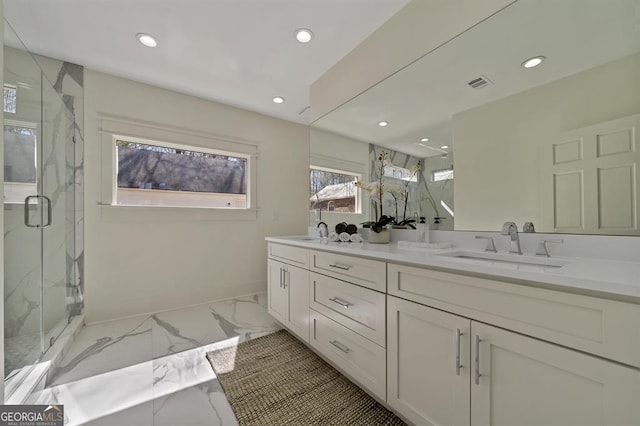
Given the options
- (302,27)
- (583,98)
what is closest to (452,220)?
(583,98)

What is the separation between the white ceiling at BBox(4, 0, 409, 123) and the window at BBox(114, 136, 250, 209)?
700mm

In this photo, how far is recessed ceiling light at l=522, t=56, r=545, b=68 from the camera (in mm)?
1211

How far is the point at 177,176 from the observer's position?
2.83 metres

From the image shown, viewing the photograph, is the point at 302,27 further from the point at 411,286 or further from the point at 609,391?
the point at 609,391

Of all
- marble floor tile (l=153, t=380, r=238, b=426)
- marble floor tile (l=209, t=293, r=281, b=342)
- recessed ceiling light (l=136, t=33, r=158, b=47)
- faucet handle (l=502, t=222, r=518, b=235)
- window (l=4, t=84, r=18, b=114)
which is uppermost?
recessed ceiling light (l=136, t=33, r=158, b=47)

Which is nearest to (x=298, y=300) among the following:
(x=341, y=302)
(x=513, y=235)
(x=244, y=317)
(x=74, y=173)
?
(x=341, y=302)

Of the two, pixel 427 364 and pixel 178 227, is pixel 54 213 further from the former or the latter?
pixel 427 364

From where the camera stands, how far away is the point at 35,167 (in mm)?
1863

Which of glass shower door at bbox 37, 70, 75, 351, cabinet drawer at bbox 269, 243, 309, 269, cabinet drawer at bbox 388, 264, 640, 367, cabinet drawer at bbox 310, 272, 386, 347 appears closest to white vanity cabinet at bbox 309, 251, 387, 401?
cabinet drawer at bbox 310, 272, 386, 347

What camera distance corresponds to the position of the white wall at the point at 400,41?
1415 mm

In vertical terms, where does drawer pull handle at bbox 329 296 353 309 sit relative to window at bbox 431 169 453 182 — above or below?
below

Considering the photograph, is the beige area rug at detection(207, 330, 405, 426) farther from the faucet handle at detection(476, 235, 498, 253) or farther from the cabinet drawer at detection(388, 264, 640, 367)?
the faucet handle at detection(476, 235, 498, 253)

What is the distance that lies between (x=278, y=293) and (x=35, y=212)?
1.92m

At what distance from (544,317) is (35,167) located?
3.09 meters
